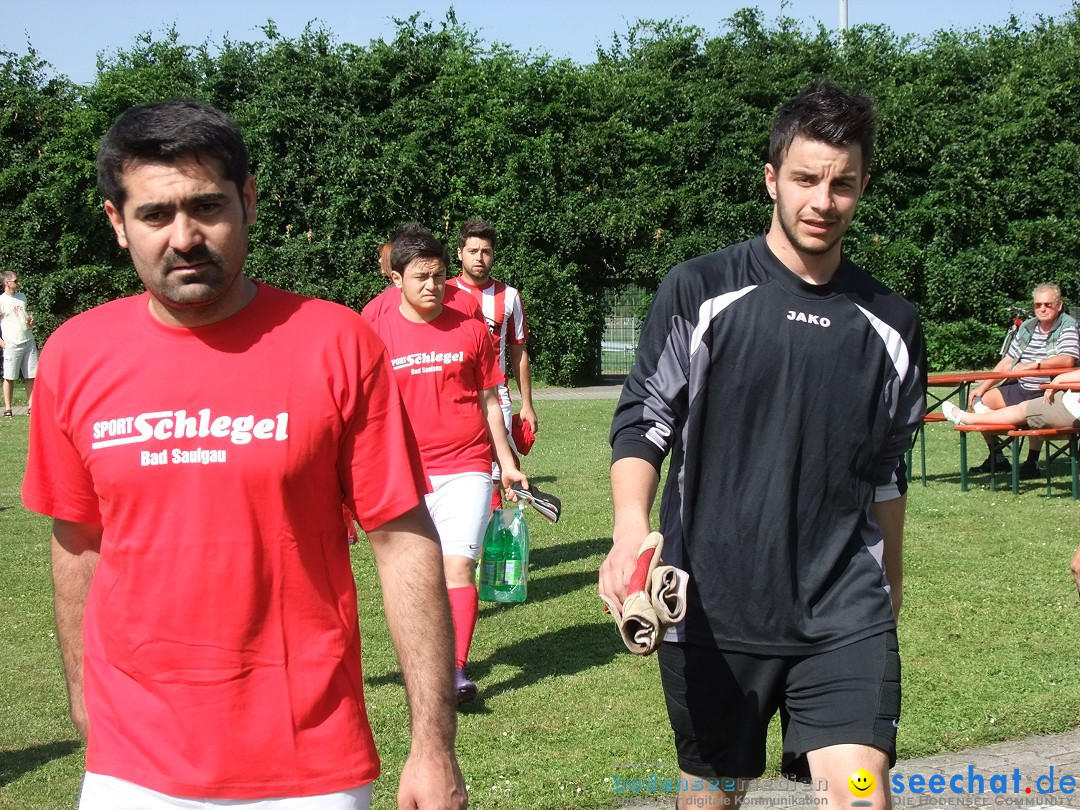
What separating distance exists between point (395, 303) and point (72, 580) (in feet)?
14.3

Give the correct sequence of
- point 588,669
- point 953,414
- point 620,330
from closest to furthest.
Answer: point 588,669, point 953,414, point 620,330

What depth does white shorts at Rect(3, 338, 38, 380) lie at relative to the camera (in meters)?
19.5

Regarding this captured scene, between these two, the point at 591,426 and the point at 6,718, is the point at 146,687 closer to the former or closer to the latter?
the point at 6,718

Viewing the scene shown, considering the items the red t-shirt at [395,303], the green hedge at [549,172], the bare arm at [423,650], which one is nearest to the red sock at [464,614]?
the red t-shirt at [395,303]

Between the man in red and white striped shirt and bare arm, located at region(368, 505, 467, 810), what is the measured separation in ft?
20.7

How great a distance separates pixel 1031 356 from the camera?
41.3ft

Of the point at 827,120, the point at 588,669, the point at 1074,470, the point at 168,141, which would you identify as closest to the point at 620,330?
the point at 1074,470

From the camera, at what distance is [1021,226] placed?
2509cm

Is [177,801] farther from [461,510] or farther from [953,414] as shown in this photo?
[953,414]

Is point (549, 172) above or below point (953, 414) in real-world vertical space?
above

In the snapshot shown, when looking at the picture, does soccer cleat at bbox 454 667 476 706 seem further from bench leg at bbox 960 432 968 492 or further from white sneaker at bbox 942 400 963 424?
bench leg at bbox 960 432 968 492

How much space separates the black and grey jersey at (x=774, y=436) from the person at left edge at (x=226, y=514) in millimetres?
981

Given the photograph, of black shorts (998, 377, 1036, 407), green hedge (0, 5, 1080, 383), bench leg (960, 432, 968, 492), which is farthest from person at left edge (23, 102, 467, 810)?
green hedge (0, 5, 1080, 383)

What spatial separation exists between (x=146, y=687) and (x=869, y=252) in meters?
24.2
